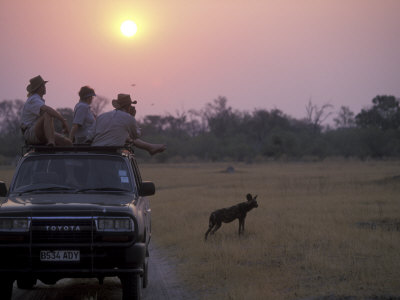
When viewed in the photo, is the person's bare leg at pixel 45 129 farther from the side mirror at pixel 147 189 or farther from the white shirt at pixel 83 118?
the side mirror at pixel 147 189

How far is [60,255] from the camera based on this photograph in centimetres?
605

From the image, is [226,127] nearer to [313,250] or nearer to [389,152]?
[389,152]

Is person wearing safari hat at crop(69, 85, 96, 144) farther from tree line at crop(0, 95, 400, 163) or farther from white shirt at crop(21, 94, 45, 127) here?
tree line at crop(0, 95, 400, 163)

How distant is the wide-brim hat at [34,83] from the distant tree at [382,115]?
→ 73.7m

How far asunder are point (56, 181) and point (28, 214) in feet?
3.93

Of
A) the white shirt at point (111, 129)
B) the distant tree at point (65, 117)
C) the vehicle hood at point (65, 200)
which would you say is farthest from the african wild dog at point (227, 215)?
the vehicle hood at point (65, 200)

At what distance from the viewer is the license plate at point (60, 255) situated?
6039mm

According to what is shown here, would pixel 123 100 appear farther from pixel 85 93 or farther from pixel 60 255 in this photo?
pixel 60 255

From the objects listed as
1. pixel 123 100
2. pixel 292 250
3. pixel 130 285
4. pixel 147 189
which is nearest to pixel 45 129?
pixel 123 100

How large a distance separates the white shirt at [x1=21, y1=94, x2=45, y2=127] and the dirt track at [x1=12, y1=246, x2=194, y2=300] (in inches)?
89.7

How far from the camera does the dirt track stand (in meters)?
7.55

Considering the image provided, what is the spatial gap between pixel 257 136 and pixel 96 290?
80427 mm

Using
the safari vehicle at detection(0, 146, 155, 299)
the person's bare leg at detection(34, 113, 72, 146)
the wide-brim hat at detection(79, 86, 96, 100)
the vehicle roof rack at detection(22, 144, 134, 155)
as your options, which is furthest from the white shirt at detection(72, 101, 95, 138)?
the safari vehicle at detection(0, 146, 155, 299)

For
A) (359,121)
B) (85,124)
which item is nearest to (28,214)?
(85,124)
